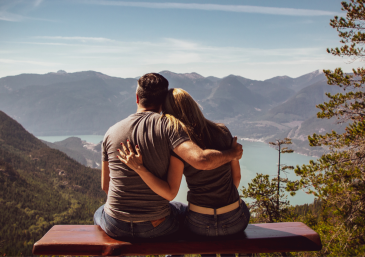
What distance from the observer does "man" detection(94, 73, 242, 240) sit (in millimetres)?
1825

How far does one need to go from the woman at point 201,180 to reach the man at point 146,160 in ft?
0.27

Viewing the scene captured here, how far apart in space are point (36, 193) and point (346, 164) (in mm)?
90778

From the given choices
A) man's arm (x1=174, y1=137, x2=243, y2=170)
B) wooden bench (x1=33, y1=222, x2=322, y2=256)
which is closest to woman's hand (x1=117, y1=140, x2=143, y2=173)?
man's arm (x1=174, y1=137, x2=243, y2=170)

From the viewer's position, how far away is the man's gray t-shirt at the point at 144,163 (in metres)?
1.86

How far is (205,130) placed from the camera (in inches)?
79.4

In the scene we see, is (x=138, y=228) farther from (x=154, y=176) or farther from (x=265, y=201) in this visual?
(x=265, y=201)

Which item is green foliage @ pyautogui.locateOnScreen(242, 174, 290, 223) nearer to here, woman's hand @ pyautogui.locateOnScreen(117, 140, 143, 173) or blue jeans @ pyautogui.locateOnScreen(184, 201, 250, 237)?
blue jeans @ pyautogui.locateOnScreen(184, 201, 250, 237)

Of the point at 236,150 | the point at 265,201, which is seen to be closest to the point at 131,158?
the point at 236,150

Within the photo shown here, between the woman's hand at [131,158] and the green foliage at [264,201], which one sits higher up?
the woman's hand at [131,158]

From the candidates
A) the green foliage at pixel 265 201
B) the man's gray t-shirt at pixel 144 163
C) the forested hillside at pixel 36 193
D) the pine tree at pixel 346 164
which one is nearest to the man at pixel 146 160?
the man's gray t-shirt at pixel 144 163

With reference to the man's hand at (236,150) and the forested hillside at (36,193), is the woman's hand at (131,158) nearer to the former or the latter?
the man's hand at (236,150)

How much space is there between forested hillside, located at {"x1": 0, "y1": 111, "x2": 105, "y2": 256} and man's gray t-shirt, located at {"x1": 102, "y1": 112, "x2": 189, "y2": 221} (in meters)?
53.9

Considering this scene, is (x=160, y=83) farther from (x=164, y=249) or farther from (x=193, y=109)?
(x=164, y=249)

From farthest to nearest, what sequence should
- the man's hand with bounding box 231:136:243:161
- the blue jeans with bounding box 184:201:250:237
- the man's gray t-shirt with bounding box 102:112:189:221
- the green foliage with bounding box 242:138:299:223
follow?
1. the green foliage with bounding box 242:138:299:223
2. the blue jeans with bounding box 184:201:250:237
3. the man's hand with bounding box 231:136:243:161
4. the man's gray t-shirt with bounding box 102:112:189:221
